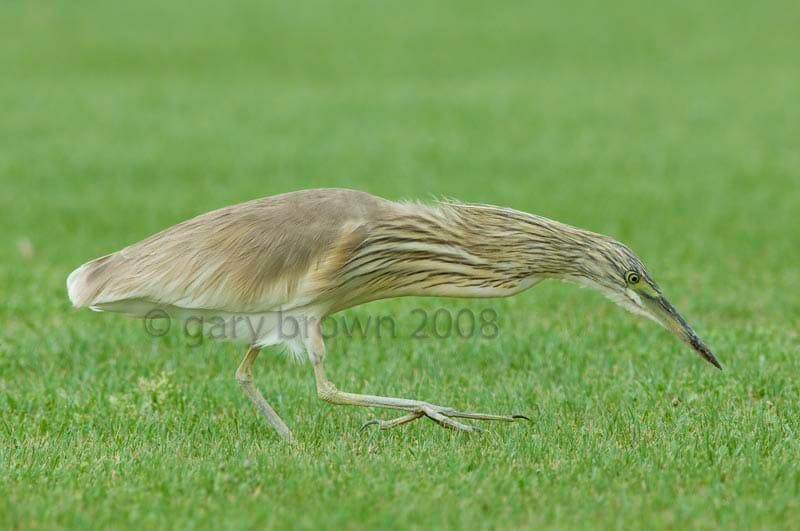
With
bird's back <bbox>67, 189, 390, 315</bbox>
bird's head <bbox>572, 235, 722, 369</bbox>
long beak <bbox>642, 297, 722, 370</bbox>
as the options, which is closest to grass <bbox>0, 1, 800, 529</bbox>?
long beak <bbox>642, 297, 722, 370</bbox>

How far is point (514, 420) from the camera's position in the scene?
702 centimetres

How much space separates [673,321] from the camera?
6598mm

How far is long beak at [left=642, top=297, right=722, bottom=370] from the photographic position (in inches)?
258

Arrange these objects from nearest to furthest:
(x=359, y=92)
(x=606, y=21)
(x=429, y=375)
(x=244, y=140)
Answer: (x=429, y=375), (x=244, y=140), (x=359, y=92), (x=606, y=21)

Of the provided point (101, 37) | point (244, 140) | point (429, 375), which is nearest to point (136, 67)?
point (101, 37)

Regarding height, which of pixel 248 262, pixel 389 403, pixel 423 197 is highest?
pixel 423 197

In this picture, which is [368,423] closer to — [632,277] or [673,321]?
[632,277]

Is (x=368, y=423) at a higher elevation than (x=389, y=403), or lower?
lower

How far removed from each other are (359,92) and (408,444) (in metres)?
21.0

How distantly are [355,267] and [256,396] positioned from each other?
3.72 ft

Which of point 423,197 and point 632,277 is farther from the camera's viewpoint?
point 423,197

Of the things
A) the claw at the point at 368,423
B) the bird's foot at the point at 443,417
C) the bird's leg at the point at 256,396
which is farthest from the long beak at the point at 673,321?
the bird's leg at the point at 256,396

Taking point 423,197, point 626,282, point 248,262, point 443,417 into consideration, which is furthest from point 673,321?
point 423,197

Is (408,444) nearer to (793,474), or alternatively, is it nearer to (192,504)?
(192,504)
